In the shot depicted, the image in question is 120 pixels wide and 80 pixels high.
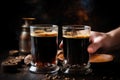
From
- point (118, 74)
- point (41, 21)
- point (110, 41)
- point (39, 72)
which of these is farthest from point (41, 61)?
point (41, 21)

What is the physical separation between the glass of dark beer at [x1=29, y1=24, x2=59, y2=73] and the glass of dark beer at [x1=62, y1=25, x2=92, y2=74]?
0.05 meters

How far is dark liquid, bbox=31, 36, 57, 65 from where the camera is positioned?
1.03 m

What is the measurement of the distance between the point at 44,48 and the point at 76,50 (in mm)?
121

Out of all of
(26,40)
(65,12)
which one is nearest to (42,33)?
(26,40)

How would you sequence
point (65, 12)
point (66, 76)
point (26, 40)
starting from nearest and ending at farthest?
point (66, 76)
point (26, 40)
point (65, 12)

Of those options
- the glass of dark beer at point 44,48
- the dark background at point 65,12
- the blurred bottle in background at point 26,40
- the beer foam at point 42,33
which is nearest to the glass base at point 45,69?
the glass of dark beer at point 44,48

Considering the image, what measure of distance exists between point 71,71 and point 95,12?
3.89 feet

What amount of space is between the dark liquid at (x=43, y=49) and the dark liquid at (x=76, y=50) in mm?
54

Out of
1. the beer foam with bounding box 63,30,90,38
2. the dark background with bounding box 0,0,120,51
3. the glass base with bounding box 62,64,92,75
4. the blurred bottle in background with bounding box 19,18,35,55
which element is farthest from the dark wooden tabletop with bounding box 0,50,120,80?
the dark background with bounding box 0,0,120,51

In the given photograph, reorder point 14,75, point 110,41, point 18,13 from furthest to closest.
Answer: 1. point 18,13
2. point 110,41
3. point 14,75

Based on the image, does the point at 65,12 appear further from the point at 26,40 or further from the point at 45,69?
the point at 45,69

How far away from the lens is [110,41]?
139cm

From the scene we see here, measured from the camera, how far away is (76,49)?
1.02 metres

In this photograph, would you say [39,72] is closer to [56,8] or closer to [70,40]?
[70,40]
